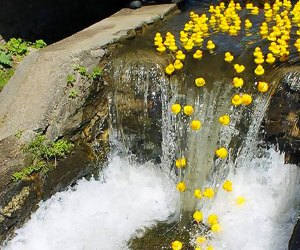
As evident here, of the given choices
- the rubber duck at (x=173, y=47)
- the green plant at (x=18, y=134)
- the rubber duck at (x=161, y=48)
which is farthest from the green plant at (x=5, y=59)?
the rubber duck at (x=173, y=47)

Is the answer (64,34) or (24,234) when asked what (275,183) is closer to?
(24,234)

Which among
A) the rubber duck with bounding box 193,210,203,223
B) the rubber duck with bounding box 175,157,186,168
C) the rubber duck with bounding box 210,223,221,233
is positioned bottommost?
the rubber duck with bounding box 210,223,221,233

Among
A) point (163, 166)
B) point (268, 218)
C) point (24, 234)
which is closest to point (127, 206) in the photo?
point (163, 166)

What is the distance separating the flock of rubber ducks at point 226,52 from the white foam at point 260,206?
151mm

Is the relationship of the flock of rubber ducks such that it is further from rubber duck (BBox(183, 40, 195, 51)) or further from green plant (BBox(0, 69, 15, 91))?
green plant (BBox(0, 69, 15, 91))

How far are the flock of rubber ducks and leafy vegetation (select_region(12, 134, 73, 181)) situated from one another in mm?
1630

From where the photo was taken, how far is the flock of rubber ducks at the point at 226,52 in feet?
19.9

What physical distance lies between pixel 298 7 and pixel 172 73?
3156mm

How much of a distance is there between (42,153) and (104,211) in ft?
3.96

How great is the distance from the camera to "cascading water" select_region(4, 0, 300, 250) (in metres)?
6.14

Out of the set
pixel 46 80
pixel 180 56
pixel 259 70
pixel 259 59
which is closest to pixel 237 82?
pixel 259 70

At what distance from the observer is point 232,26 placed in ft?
26.6

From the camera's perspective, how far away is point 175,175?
22.3 feet

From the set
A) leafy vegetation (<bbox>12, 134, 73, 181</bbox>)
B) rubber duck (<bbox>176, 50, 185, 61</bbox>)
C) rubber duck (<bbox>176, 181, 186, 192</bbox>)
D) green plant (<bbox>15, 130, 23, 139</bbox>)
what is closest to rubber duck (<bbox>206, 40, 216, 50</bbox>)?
rubber duck (<bbox>176, 50, 185, 61</bbox>)
